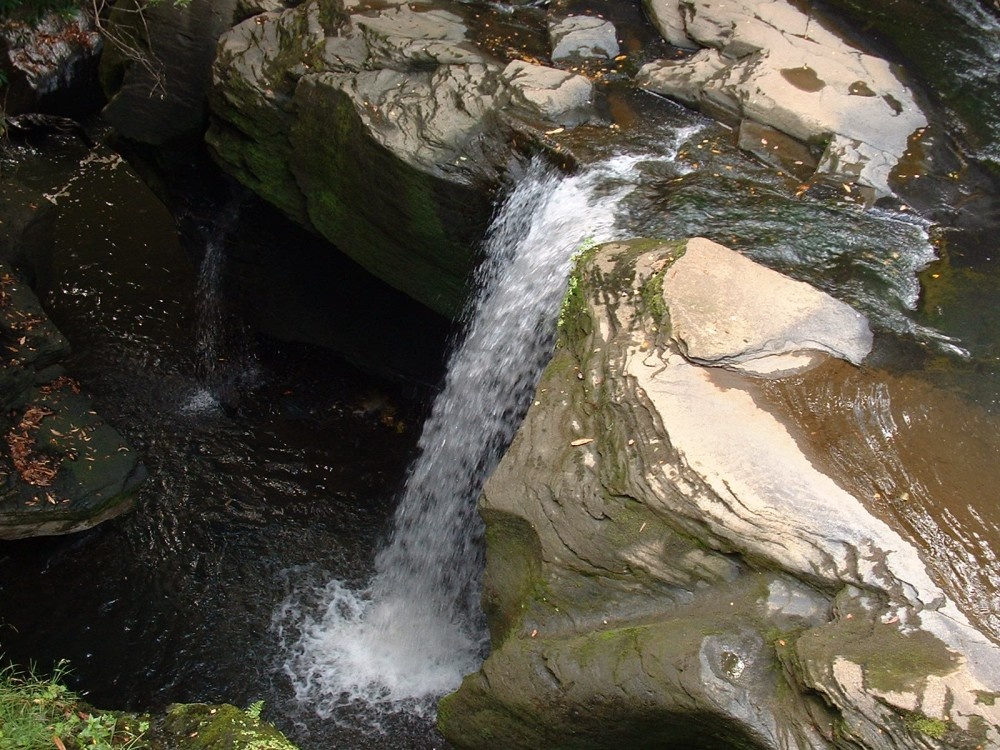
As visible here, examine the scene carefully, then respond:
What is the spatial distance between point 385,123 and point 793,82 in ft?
8.38

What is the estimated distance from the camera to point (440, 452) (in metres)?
5.10

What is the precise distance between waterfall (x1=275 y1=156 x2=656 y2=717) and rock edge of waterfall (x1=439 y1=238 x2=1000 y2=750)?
2.24 feet

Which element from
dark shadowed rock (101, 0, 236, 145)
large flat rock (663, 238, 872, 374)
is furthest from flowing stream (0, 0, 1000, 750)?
dark shadowed rock (101, 0, 236, 145)

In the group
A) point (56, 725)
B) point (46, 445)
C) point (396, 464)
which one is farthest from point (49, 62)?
point (56, 725)

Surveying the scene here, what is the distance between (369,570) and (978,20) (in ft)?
19.7

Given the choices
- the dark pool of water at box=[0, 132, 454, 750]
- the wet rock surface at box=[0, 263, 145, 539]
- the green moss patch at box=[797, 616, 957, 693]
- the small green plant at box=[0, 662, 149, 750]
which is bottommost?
the dark pool of water at box=[0, 132, 454, 750]

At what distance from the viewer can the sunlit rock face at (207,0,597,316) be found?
5.28 meters

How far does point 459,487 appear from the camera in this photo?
4926 mm

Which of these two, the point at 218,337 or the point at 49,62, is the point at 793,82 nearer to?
the point at 218,337

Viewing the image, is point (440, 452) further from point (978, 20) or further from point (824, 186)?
point (978, 20)

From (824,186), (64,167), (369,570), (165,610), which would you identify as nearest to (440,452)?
(369,570)

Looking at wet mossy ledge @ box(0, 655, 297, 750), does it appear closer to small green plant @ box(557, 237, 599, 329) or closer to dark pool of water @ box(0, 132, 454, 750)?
dark pool of water @ box(0, 132, 454, 750)

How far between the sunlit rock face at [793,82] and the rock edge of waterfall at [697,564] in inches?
60.0

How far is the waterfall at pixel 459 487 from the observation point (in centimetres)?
467
